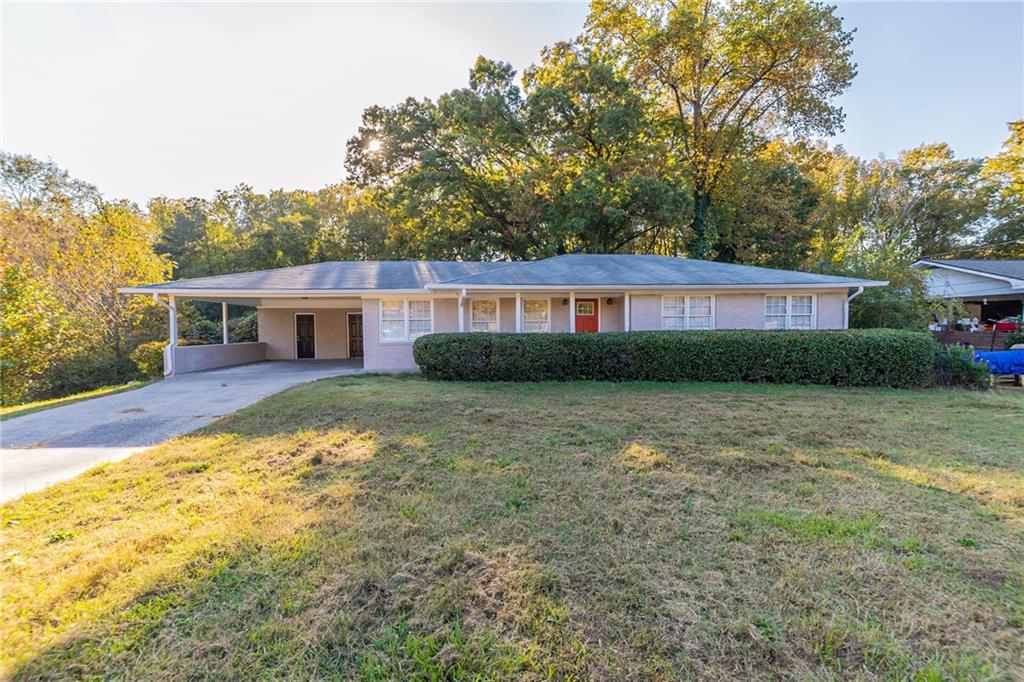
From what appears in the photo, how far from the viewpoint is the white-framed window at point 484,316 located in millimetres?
12862

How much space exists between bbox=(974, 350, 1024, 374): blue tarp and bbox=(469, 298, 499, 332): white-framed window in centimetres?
1210

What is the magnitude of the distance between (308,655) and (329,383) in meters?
8.68

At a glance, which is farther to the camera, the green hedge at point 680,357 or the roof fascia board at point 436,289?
the roof fascia board at point 436,289

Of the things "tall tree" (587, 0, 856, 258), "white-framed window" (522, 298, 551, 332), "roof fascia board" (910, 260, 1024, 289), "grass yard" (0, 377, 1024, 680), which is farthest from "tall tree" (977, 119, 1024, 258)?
"grass yard" (0, 377, 1024, 680)

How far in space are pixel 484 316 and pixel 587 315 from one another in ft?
10.7

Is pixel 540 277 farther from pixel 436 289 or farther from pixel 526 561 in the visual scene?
pixel 526 561

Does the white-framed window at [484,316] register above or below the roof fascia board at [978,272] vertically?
below

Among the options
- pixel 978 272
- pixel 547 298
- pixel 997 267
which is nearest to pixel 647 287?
pixel 547 298

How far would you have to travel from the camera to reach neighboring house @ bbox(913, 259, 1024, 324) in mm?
17625

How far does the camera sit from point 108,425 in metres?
6.68

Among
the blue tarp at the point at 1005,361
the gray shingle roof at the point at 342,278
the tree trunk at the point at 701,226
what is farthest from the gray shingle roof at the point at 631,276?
the tree trunk at the point at 701,226

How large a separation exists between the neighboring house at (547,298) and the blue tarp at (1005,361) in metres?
2.86

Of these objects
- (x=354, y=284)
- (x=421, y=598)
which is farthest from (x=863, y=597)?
(x=354, y=284)

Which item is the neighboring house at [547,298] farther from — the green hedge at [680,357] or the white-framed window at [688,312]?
the green hedge at [680,357]
